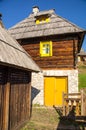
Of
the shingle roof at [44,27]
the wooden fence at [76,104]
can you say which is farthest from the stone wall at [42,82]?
the wooden fence at [76,104]

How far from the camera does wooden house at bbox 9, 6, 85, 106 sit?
594 inches

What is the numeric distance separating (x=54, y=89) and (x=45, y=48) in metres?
3.35

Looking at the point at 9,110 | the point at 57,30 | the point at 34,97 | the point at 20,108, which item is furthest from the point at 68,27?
the point at 9,110

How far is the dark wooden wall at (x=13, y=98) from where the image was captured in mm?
7055

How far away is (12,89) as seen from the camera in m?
7.86

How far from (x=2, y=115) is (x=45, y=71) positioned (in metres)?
8.99

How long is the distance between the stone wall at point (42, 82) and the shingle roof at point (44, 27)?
3026 millimetres

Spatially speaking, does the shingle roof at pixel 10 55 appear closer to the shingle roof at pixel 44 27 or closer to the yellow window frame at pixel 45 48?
the yellow window frame at pixel 45 48

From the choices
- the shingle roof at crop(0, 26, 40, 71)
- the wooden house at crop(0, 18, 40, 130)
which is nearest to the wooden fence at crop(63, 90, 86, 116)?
the wooden house at crop(0, 18, 40, 130)

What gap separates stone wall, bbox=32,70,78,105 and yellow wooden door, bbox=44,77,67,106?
33 cm

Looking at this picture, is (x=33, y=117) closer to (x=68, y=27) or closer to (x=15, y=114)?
(x=15, y=114)

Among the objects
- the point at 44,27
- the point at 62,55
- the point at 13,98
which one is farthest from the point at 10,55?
the point at 44,27

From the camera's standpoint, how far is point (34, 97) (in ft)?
52.4

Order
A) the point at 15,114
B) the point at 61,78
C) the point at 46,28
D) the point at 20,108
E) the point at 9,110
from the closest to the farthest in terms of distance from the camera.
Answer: the point at 9,110 → the point at 15,114 → the point at 20,108 → the point at 61,78 → the point at 46,28
